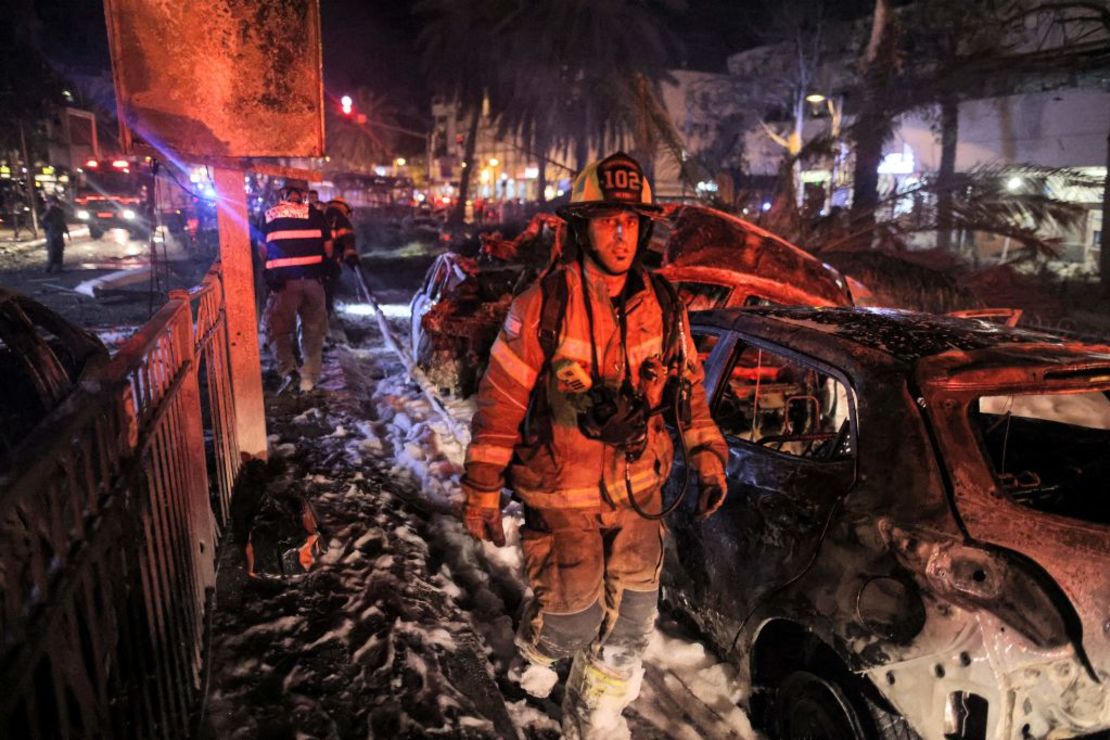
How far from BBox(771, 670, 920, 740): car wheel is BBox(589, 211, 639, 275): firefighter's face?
1.63 m

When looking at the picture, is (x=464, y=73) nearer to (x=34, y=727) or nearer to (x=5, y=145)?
(x=5, y=145)

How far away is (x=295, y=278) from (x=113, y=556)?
221 inches

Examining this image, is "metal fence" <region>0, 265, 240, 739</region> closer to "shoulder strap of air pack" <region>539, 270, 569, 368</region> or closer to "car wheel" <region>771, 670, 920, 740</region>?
"shoulder strap of air pack" <region>539, 270, 569, 368</region>

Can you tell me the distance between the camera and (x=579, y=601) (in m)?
2.68

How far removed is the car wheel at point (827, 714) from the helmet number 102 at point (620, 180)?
187 centimetres

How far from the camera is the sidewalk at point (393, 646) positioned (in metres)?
2.84

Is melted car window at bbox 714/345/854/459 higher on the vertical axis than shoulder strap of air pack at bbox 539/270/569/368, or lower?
lower

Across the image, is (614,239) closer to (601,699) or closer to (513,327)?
(513,327)

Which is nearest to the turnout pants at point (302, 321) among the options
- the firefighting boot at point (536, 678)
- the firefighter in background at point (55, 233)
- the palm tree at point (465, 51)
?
the firefighting boot at point (536, 678)

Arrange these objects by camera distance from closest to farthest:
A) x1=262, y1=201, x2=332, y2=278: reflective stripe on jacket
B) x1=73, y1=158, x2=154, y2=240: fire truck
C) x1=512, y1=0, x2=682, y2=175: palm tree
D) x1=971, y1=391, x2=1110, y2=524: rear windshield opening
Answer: x1=971, y1=391, x2=1110, y2=524: rear windshield opening
x1=262, y1=201, x2=332, y2=278: reflective stripe on jacket
x1=73, y1=158, x2=154, y2=240: fire truck
x1=512, y1=0, x2=682, y2=175: palm tree

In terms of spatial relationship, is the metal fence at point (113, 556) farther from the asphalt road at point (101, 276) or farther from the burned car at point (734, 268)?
the asphalt road at point (101, 276)

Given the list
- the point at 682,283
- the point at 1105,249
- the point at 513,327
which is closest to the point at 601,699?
the point at 513,327

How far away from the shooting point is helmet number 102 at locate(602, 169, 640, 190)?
8.80 ft

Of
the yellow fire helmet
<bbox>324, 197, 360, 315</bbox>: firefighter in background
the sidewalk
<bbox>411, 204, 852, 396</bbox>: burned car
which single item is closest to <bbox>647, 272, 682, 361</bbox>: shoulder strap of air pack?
the yellow fire helmet
